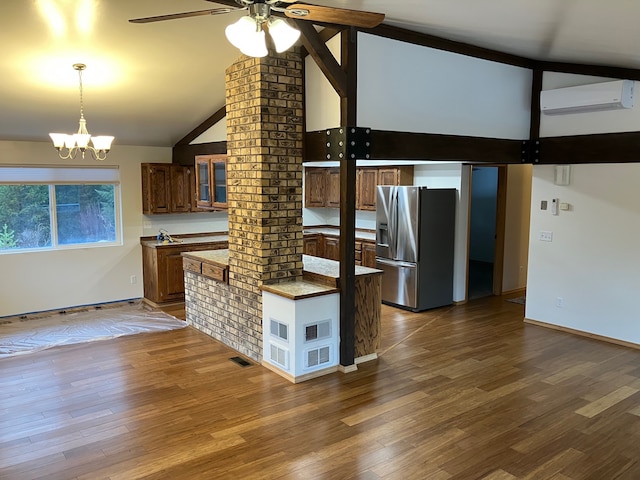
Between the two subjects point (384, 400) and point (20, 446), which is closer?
point (20, 446)

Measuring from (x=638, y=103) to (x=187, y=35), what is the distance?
4.50 metres

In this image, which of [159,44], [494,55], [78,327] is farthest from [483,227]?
[78,327]

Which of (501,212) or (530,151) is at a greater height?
(530,151)

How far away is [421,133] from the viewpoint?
480 cm

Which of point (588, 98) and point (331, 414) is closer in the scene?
point (331, 414)

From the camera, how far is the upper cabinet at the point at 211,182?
653 cm

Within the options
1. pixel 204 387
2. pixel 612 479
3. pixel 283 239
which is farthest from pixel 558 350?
pixel 204 387

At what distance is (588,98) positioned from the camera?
17.1ft

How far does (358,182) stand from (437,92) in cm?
308

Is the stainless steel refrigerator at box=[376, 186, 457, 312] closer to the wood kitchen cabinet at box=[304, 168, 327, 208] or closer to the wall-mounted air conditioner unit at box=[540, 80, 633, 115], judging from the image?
the wall-mounted air conditioner unit at box=[540, 80, 633, 115]

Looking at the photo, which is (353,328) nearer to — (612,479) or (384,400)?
(384,400)

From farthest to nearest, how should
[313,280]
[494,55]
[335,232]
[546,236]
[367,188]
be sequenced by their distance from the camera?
[335,232]
[367,188]
[546,236]
[494,55]
[313,280]

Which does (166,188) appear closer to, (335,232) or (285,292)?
(335,232)

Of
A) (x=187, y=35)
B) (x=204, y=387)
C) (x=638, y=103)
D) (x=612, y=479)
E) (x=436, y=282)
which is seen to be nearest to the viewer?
(x=612, y=479)
